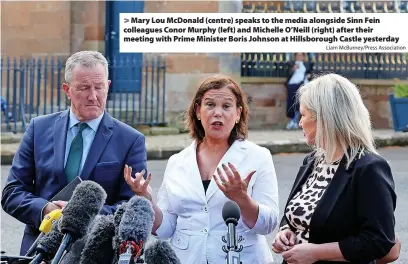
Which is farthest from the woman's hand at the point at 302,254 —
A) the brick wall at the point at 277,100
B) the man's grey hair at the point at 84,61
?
the brick wall at the point at 277,100

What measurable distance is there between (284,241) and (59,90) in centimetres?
1521

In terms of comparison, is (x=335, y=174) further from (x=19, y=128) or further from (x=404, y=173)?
(x=19, y=128)

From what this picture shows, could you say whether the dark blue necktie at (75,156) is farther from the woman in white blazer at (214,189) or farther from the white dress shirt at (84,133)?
the woman in white blazer at (214,189)

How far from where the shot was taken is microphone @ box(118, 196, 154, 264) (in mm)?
3490

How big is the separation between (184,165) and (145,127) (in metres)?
14.2

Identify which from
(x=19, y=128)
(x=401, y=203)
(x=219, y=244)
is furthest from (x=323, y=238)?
(x=19, y=128)

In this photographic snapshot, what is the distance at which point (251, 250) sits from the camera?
4.89 metres

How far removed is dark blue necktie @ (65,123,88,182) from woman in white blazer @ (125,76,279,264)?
47cm

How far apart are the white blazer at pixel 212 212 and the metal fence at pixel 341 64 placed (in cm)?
1535

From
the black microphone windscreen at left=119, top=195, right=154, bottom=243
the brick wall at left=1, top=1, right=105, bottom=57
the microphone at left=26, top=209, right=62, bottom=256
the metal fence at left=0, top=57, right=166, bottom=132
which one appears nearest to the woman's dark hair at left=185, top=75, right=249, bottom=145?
the microphone at left=26, top=209, right=62, bottom=256

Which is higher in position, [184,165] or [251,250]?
[184,165]

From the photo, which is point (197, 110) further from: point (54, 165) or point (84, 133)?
point (54, 165)

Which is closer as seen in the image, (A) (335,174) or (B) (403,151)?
(A) (335,174)

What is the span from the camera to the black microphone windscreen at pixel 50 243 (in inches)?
163
